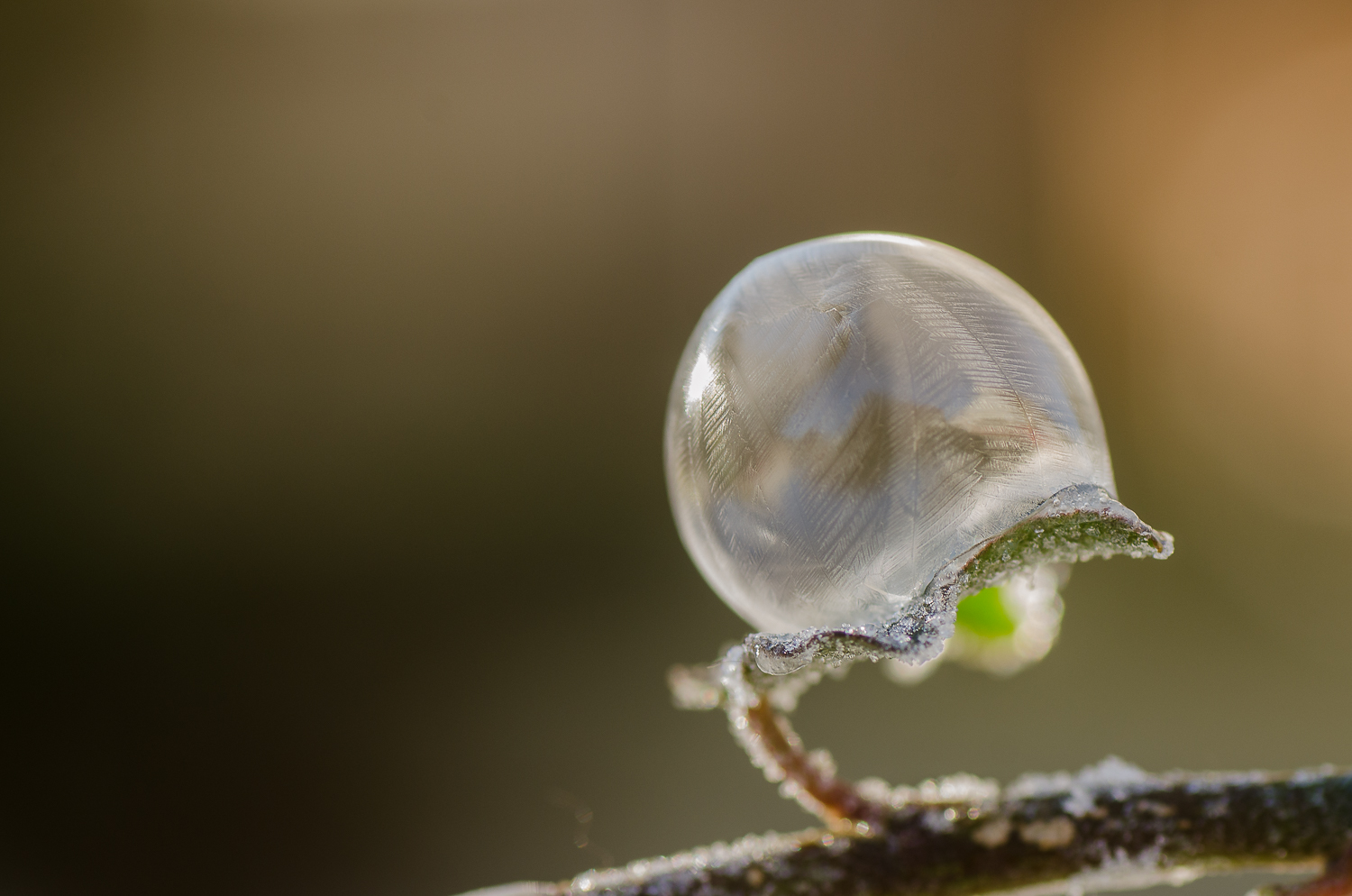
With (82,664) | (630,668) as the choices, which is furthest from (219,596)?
(630,668)

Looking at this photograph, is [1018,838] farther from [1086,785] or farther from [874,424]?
[874,424]

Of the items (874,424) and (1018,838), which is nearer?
(874,424)

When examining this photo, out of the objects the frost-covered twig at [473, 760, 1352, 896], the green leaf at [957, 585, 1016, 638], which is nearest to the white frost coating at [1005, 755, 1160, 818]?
the frost-covered twig at [473, 760, 1352, 896]

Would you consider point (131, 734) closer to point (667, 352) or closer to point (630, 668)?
point (630, 668)

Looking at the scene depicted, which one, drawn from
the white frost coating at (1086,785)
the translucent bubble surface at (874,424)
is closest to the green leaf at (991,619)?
the white frost coating at (1086,785)

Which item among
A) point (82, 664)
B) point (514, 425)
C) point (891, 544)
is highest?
point (514, 425)

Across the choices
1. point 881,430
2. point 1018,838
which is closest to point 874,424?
point 881,430
